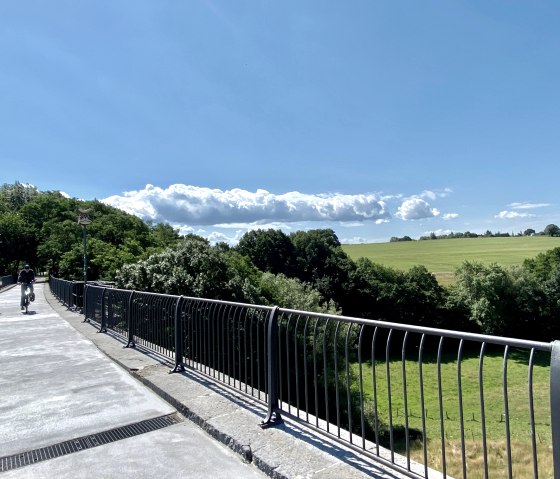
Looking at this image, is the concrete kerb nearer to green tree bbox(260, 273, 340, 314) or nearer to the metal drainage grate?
the metal drainage grate

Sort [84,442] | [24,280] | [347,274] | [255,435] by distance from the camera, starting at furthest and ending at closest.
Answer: [347,274], [24,280], [84,442], [255,435]

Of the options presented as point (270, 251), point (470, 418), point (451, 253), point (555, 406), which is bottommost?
point (470, 418)

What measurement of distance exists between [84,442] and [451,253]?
3677 inches

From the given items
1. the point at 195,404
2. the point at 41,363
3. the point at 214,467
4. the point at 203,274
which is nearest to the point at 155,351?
the point at 41,363

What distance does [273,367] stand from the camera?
4.31m

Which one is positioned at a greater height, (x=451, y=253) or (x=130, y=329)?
(x=451, y=253)

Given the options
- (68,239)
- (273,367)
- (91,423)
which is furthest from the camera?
(68,239)

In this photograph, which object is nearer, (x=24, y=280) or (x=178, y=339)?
(x=178, y=339)

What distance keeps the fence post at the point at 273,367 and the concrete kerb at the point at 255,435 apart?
0.51 ft

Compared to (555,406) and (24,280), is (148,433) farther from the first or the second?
(24,280)

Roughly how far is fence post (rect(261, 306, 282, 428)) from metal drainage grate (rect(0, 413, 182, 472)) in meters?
1.03

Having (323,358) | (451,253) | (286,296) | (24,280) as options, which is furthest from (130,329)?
(451,253)

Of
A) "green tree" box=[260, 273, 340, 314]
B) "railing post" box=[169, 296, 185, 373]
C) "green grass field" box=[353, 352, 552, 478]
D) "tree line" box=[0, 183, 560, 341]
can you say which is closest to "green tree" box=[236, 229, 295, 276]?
"tree line" box=[0, 183, 560, 341]

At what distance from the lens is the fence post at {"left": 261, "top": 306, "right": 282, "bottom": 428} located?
4254 mm
